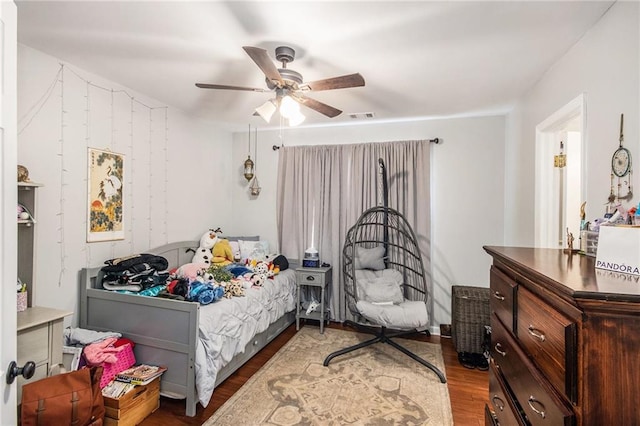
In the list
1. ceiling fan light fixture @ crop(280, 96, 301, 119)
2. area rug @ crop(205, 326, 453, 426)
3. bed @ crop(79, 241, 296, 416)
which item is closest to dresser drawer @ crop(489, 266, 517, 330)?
area rug @ crop(205, 326, 453, 426)

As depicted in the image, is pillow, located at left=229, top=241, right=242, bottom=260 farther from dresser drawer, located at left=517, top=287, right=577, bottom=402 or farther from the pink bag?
dresser drawer, located at left=517, top=287, right=577, bottom=402

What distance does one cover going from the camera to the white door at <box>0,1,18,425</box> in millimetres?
874

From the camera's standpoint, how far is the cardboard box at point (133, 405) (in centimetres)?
192

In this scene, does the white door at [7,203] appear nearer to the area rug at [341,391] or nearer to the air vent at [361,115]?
the area rug at [341,391]

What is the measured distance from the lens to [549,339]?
0.89m

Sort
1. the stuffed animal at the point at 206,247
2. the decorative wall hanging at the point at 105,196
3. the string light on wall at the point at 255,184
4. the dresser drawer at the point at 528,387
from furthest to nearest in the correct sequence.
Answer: the string light on wall at the point at 255,184
the stuffed animal at the point at 206,247
the decorative wall hanging at the point at 105,196
the dresser drawer at the point at 528,387

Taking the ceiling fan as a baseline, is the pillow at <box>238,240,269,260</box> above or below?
below

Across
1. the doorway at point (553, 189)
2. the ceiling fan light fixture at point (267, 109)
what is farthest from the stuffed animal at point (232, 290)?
the doorway at point (553, 189)

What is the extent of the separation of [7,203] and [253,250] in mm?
3045

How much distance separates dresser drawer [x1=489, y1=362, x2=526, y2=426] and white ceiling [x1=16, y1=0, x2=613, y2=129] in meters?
1.86

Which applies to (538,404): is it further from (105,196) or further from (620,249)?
(105,196)

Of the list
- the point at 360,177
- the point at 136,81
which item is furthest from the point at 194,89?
the point at 360,177

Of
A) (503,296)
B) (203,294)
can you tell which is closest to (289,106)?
(203,294)

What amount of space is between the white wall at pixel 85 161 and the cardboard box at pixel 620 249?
10.5ft
